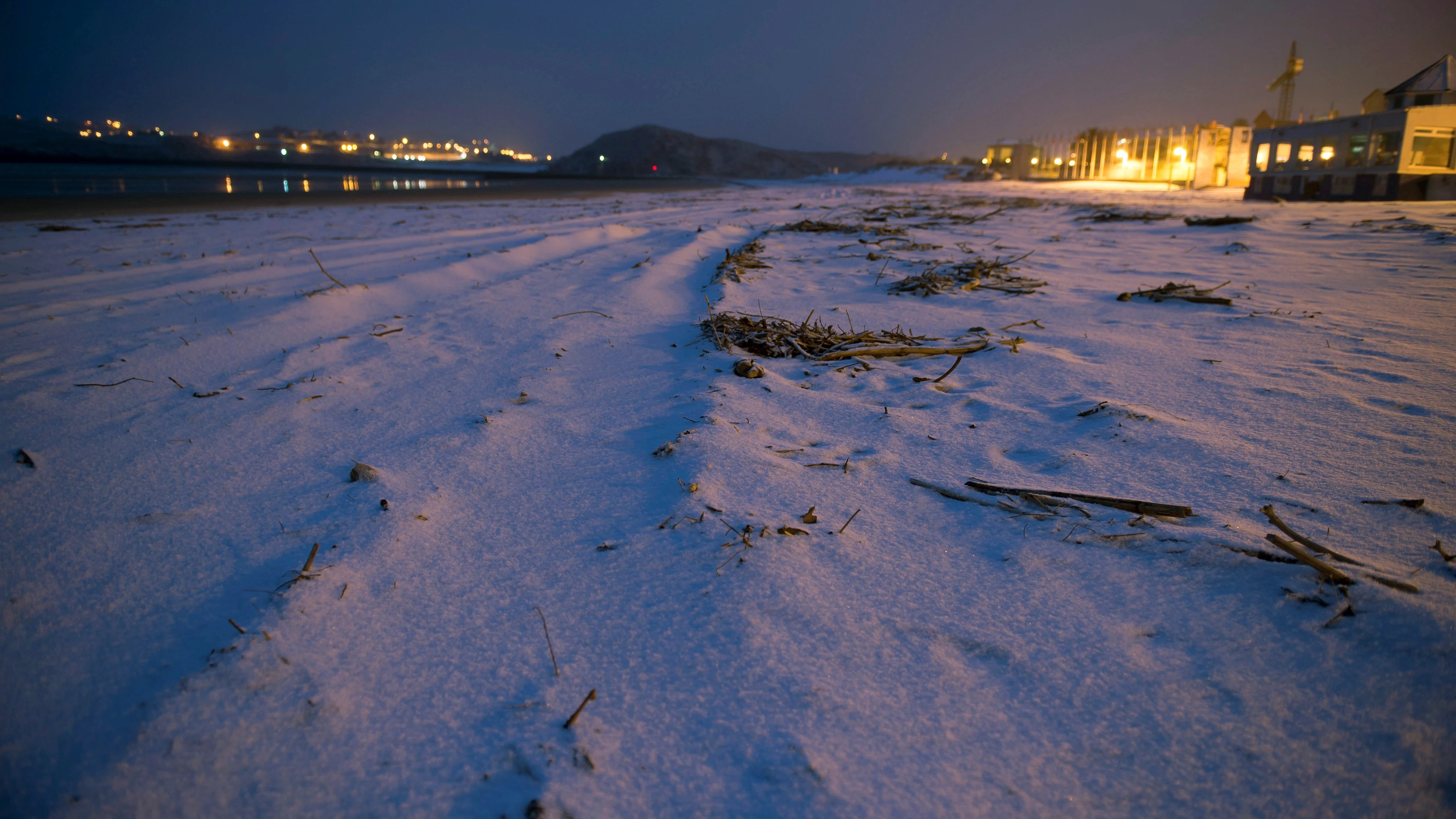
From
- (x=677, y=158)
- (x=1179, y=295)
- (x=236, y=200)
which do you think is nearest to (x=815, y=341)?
(x=1179, y=295)

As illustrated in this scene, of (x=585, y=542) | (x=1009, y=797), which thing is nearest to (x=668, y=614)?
(x=585, y=542)

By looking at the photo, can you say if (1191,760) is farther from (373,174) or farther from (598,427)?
(373,174)

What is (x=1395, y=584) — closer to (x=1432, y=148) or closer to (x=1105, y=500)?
(x=1105, y=500)

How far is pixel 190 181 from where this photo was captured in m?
20.0

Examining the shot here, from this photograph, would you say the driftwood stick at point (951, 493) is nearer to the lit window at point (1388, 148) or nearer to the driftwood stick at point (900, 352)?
the driftwood stick at point (900, 352)

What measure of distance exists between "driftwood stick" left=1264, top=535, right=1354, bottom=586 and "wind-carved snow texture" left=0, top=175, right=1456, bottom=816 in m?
0.03

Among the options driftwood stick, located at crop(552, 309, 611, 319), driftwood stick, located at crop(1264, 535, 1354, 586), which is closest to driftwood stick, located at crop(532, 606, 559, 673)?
driftwood stick, located at crop(1264, 535, 1354, 586)

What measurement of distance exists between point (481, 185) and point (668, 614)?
25.3 meters

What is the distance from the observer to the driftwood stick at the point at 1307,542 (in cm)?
123

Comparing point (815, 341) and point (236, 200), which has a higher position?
point (236, 200)

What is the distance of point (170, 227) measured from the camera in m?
7.09

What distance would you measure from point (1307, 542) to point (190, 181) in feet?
91.5

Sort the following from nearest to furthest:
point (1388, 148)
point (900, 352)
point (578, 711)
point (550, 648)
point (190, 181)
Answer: point (578, 711) → point (550, 648) → point (900, 352) → point (1388, 148) → point (190, 181)

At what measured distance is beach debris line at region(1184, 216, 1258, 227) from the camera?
21.6ft
